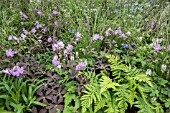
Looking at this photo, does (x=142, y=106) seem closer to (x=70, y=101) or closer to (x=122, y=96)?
(x=122, y=96)

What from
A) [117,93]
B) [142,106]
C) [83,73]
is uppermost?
[83,73]

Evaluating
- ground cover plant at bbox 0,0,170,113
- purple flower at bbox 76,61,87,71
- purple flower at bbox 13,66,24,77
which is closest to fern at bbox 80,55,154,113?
ground cover plant at bbox 0,0,170,113

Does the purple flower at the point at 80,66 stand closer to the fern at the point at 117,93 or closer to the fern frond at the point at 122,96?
the fern at the point at 117,93

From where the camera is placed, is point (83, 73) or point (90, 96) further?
point (83, 73)

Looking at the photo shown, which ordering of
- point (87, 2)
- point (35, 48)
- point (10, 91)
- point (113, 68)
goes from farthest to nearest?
point (87, 2) < point (35, 48) < point (113, 68) < point (10, 91)

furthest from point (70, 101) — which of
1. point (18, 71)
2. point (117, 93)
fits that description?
point (18, 71)

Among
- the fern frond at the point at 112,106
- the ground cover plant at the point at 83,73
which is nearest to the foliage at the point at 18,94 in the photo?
the ground cover plant at the point at 83,73

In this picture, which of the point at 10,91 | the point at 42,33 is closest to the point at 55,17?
the point at 42,33

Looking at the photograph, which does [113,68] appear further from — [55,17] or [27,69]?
[55,17]

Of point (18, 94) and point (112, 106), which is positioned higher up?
point (18, 94)

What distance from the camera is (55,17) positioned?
105 inches

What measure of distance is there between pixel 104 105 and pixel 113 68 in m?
0.44

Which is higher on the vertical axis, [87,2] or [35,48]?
[87,2]

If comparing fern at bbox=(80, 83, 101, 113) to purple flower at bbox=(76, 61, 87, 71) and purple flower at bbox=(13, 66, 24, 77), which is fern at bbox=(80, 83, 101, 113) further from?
purple flower at bbox=(13, 66, 24, 77)
